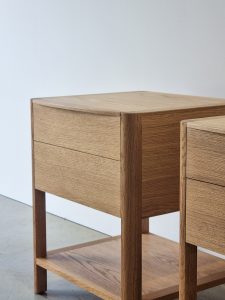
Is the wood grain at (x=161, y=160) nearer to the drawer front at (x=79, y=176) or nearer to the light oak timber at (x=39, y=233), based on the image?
the drawer front at (x=79, y=176)

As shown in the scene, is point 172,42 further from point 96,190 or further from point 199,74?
point 96,190

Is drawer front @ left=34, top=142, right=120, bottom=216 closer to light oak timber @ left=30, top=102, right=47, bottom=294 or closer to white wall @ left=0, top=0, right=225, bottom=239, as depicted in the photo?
light oak timber @ left=30, top=102, right=47, bottom=294

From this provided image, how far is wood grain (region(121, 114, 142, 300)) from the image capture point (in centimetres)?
173

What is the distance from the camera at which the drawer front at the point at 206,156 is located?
1.40m

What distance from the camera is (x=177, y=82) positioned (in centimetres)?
237

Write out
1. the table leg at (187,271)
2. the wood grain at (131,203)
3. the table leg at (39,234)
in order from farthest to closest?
Answer: the table leg at (39,234) → the wood grain at (131,203) → the table leg at (187,271)

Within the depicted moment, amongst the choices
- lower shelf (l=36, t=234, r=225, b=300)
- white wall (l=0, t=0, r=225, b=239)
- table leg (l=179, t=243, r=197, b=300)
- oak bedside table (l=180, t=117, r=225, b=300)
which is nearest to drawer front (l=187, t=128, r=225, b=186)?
oak bedside table (l=180, t=117, r=225, b=300)

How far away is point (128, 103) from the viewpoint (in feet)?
6.31

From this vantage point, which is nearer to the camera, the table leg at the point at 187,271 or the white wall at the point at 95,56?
the table leg at the point at 187,271

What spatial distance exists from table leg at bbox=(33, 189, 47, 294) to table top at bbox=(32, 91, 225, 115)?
0.32m

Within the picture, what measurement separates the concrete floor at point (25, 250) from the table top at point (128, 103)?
625mm

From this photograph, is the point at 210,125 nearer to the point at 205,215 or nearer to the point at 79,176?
the point at 205,215

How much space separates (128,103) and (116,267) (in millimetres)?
525

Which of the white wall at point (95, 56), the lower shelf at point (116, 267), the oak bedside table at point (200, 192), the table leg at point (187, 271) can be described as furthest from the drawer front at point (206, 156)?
the white wall at point (95, 56)
